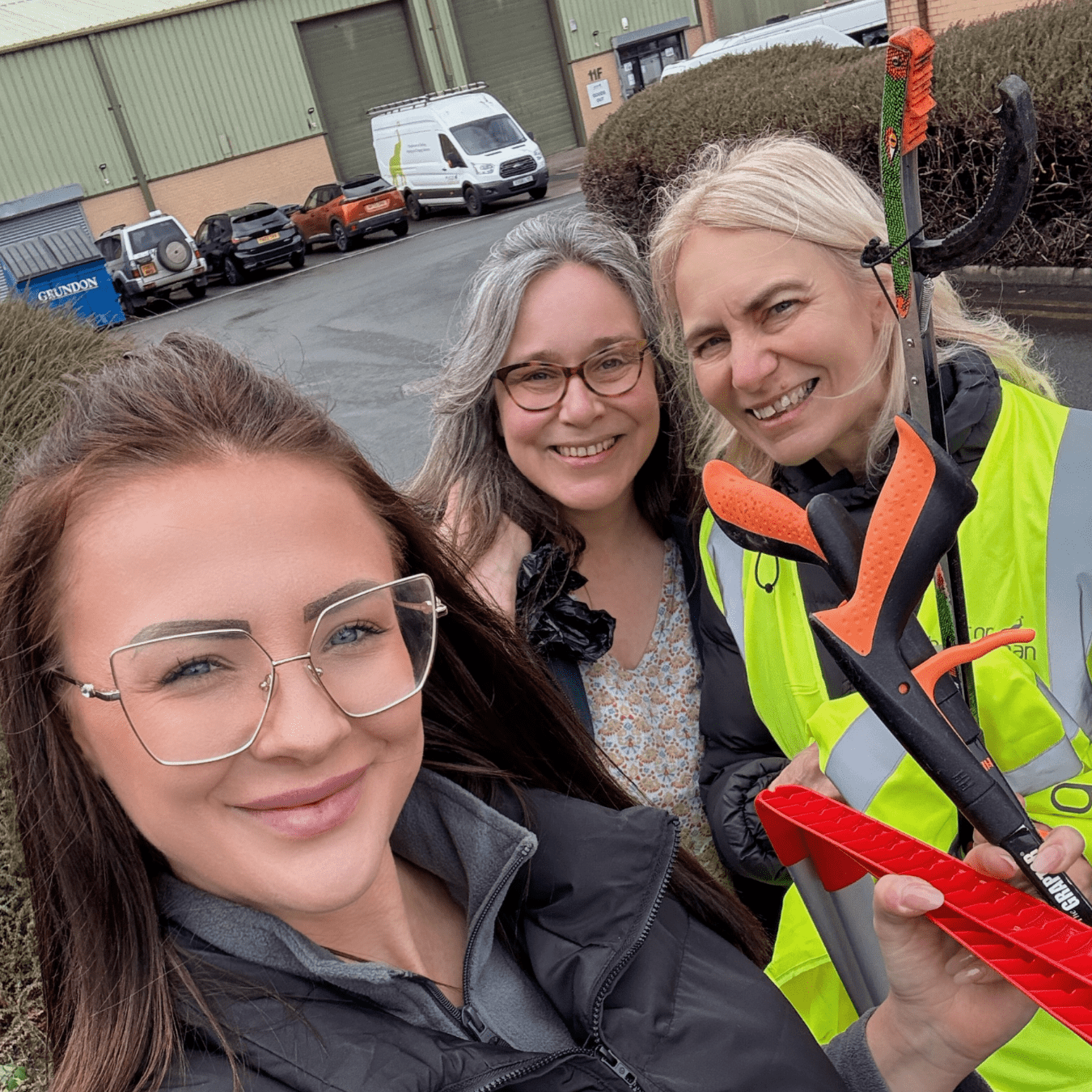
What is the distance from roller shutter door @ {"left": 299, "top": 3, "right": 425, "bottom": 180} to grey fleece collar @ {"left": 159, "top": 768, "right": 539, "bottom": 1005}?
1277 inches

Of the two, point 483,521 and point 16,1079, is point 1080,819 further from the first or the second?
point 16,1079

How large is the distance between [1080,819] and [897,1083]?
443 mm

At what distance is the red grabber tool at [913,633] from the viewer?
1.17 meters

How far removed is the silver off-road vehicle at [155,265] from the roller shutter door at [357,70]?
957cm

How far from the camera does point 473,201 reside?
971 inches

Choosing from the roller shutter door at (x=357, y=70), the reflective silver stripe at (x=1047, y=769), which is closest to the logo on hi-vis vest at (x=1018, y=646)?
the reflective silver stripe at (x=1047, y=769)

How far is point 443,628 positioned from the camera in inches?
69.2

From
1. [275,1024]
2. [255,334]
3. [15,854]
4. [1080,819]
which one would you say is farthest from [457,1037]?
[255,334]

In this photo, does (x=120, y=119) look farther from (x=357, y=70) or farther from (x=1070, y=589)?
(x=1070, y=589)

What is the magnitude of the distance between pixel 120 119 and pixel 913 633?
31620mm

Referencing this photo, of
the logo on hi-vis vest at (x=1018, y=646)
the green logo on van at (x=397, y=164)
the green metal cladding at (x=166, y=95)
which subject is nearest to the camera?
the logo on hi-vis vest at (x=1018, y=646)

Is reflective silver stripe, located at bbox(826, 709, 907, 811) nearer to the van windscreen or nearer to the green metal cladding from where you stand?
the van windscreen

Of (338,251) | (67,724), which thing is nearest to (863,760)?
(67,724)

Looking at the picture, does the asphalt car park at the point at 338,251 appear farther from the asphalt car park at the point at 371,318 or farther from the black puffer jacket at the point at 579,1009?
the black puffer jacket at the point at 579,1009
